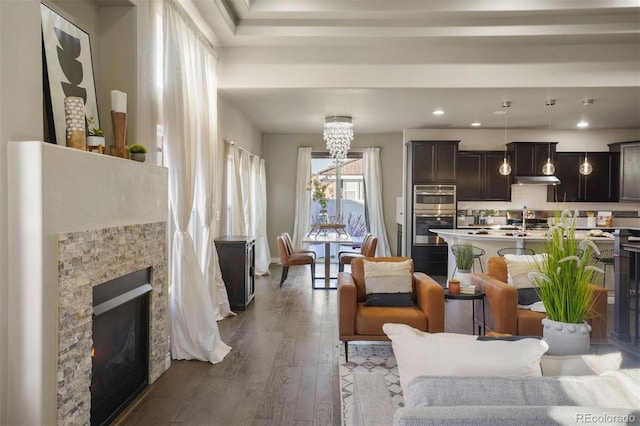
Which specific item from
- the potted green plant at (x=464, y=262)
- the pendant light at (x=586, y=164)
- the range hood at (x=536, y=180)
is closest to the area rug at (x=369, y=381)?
the potted green plant at (x=464, y=262)

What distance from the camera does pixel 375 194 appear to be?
1022 centimetres

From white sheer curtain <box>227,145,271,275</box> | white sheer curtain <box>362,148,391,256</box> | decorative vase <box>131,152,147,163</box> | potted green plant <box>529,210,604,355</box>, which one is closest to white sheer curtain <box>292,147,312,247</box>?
white sheer curtain <box>227,145,271,275</box>

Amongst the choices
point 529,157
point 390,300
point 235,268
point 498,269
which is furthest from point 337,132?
point 390,300

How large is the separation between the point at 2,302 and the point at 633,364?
423 cm

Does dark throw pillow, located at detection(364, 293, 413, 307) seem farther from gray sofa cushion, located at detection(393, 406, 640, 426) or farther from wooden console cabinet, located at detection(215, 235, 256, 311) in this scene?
gray sofa cushion, located at detection(393, 406, 640, 426)

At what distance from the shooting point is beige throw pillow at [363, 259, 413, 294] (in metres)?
4.19

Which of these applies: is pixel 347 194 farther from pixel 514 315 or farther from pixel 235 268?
pixel 514 315

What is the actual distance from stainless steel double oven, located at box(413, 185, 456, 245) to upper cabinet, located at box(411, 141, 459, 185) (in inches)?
6.2

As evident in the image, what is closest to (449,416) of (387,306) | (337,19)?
(387,306)

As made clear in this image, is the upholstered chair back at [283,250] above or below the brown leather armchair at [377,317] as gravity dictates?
above

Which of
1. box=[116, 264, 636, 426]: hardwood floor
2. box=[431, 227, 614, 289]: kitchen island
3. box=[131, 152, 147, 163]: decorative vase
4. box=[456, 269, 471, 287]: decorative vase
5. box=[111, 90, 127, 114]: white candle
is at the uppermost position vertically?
box=[111, 90, 127, 114]: white candle

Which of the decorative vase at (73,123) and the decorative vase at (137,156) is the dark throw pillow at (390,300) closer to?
the decorative vase at (137,156)

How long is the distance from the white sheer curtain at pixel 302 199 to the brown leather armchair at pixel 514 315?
6140mm

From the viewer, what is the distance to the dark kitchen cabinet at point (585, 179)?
358 inches
